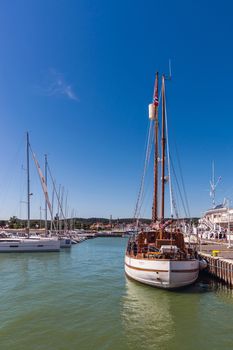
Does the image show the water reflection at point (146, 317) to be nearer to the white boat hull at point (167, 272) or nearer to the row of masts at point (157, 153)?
the white boat hull at point (167, 272)

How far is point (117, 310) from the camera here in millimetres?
19203

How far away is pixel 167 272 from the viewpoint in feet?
75.5

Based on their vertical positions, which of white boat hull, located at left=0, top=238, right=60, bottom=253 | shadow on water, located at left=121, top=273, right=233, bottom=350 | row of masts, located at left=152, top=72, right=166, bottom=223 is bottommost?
white boat hull, located at left=0, top=238, right=60, bottom=253

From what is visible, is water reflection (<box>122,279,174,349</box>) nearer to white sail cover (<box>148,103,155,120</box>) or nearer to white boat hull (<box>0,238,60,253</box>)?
white sail cover (<box>148,103,155,120</box>)

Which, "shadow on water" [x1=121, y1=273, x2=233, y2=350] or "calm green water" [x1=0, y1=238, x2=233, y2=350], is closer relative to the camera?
"calm green water" [x1=0, y1=238, x2=233, y2=350]

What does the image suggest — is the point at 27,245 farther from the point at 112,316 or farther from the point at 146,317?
the point at 146,317

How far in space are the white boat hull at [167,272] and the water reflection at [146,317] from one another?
0.76 m

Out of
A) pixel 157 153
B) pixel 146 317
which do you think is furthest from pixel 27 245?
pixel 146 317

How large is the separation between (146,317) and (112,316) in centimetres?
205

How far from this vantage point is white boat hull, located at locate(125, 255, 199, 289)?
75.6 feet

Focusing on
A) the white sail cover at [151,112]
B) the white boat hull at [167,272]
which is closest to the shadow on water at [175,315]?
the white boat hull at [167,272]

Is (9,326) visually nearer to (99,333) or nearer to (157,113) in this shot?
(99,333)

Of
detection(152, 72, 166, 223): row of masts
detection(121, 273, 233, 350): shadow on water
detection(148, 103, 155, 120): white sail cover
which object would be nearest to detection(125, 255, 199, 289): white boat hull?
detection(121, 273, 233, 350): shadow on water

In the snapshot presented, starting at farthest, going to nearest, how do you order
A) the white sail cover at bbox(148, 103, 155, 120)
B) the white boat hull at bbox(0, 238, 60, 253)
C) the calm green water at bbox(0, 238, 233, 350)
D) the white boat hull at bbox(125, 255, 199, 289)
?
1. the white boat hull at bbox(0, 238, 60, 253)
2. the white sail cover at bbox(148, 103, 155, 120)
3. the white boat hull at bbox(125, 255, 199, 289)
4. the calm green water at bbox(0, 238, 233, 350)
